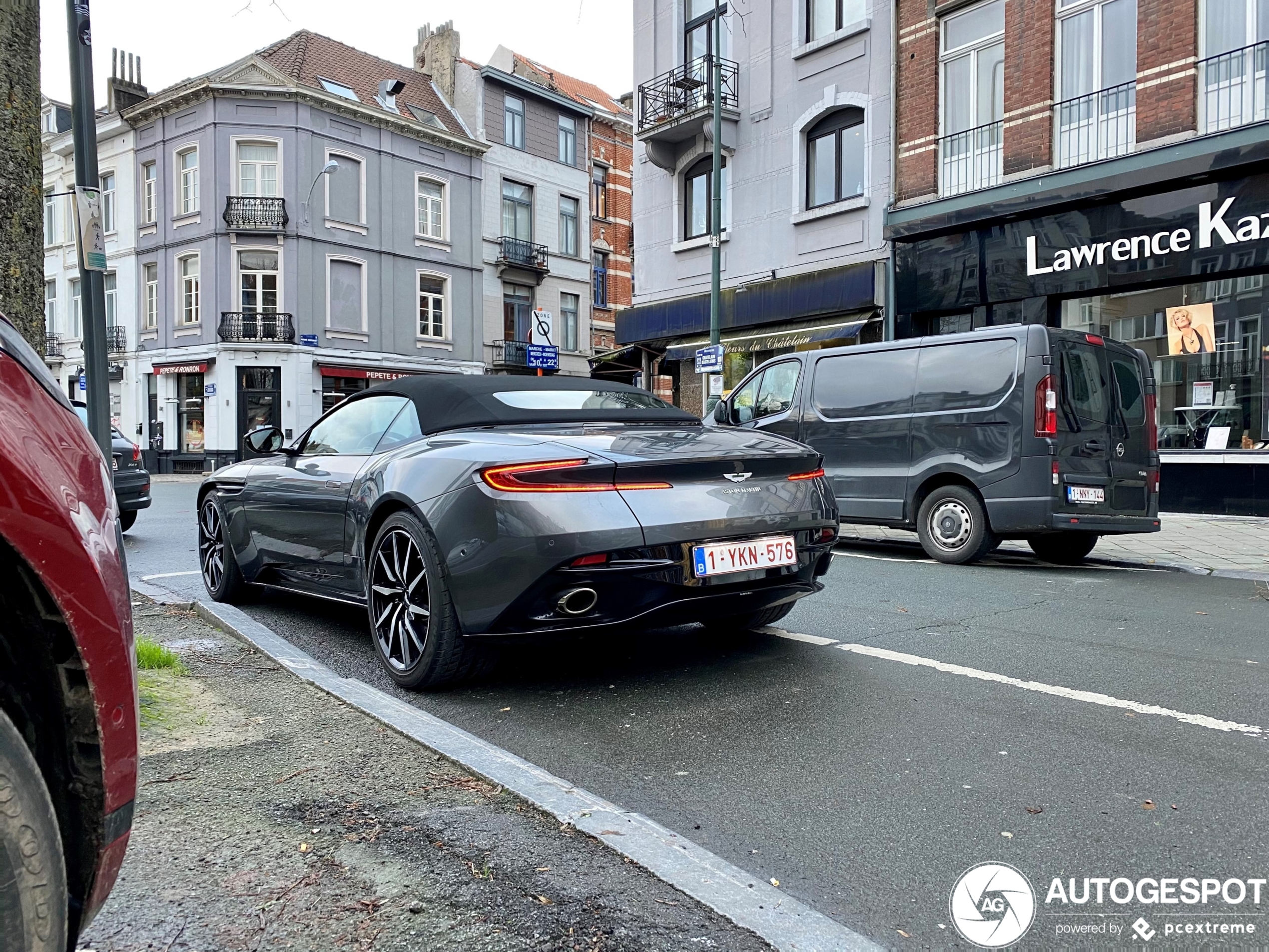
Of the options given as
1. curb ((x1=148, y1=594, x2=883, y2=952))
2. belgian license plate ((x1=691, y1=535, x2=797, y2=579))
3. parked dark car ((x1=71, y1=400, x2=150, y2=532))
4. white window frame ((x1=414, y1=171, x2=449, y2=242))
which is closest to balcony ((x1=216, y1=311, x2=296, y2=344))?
white window frame ((x1=414, y1=171, x2=449, y2=242))

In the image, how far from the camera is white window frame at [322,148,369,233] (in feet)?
107

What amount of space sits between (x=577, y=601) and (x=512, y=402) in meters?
1.36

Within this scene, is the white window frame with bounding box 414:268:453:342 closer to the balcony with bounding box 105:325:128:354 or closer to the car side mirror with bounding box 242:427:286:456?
the balcony with bounding box 105:325:128:354

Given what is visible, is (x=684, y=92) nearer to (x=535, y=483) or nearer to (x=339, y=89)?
(x=535, y=483)

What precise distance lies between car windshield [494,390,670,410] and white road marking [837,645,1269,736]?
163 centimetres

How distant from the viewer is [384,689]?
4.26m

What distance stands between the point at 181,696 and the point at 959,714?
119 inches

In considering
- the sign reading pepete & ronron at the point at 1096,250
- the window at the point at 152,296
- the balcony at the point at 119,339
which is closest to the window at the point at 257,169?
the window at the point at 152,296

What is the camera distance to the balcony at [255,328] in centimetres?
3148

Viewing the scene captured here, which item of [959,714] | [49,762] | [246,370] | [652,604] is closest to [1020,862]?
[959,714]

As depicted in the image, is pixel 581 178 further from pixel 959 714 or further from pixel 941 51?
pixel 959 714

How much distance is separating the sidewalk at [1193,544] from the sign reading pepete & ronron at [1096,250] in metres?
3.34

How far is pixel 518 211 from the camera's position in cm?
3956

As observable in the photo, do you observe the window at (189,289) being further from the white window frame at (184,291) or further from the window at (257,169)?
the window at (257,169)
